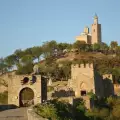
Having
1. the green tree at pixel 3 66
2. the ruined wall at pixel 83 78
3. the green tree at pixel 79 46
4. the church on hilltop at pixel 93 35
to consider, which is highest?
the church on hilltop at pixel 93 35

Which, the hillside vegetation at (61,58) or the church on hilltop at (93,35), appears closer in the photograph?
the hillside vegetation at (61,58)

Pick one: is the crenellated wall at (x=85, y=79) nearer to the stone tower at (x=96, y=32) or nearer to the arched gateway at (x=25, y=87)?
the arched gateway at (x=25, y=87)

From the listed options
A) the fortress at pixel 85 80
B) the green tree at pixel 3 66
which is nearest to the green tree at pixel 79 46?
the green tree at pixel 3 66

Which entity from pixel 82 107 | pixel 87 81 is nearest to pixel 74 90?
pixel 87 81

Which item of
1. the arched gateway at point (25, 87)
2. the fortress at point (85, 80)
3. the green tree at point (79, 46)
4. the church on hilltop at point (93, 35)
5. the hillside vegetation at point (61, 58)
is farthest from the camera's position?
the church on hilltop at point (93, 35)

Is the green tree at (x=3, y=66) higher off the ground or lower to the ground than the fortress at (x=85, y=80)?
higher

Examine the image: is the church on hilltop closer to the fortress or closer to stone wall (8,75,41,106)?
the fortress

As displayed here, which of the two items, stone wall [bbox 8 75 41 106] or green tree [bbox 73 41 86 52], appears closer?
stone wall [bbox 8 75 41 106]

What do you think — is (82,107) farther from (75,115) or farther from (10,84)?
(10,84)

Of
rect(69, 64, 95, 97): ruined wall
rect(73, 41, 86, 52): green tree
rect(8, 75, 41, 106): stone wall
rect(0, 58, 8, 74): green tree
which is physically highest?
rect(73, 41, 86, 52): green tree

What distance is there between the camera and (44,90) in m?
24.5

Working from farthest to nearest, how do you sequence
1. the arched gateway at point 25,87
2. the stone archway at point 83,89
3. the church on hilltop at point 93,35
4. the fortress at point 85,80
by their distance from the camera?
1. the church on hilltop at point 93,35
2. the stone archway at point 83,89
3. the fortress at point 85,80
4. the arched gateway at point 25,87

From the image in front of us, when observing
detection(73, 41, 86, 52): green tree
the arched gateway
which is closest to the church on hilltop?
detection(73, 41, 86, 52): green tree

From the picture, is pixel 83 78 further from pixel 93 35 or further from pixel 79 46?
pixel 93 35
